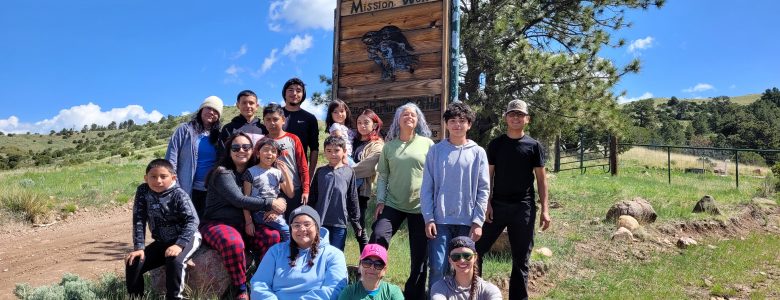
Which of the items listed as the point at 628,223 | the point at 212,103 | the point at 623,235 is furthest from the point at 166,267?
the point at 628,223

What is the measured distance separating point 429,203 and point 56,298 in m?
2.85

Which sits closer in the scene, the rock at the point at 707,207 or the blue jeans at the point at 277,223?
the blue jeans at the point at 277,223

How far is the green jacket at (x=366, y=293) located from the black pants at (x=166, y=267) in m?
1.30

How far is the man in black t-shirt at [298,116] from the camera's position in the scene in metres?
4.83

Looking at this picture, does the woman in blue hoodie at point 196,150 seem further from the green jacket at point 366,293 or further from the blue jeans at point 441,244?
the blue jeans at point 441,244

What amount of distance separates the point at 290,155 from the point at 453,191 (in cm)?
146

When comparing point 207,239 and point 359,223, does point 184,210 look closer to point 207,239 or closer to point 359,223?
point 207,239

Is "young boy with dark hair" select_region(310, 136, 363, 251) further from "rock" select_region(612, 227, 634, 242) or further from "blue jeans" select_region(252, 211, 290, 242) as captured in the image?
"rock" select_region(612, 227, 634, 242)

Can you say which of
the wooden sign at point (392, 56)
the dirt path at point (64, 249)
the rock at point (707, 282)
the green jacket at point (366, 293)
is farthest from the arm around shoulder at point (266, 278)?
the rock at point (707, 282)

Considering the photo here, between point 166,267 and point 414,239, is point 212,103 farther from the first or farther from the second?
point 414,239

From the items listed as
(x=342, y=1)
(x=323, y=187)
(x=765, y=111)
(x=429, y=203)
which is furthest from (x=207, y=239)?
(x=765, y=111)

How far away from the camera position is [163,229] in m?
3.85

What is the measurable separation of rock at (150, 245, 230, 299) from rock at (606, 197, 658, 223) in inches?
240

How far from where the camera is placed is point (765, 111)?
56031 mm
